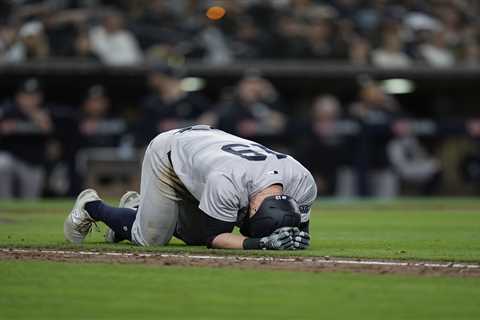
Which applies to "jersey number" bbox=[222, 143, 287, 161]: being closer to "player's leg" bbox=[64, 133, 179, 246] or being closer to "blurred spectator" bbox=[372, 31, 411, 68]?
"player's leg" bbox=[64, 133, 179, 246]

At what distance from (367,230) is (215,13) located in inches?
356

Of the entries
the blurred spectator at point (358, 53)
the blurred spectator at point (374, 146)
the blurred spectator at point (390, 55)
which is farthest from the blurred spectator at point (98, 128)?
the blurred spectator at point (390, 55)

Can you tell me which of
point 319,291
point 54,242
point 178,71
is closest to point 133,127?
point 178,71

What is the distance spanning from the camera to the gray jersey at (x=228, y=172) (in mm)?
7305

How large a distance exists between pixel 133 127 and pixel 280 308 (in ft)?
43.2

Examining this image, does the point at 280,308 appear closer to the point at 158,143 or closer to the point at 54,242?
the point at 158,143

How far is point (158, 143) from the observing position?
805cm

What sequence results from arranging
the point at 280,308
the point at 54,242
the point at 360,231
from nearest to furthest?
the point at 280,308 → the point at 54,242 → the point at 360,231

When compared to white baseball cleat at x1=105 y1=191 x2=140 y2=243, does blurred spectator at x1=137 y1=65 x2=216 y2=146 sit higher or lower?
higher

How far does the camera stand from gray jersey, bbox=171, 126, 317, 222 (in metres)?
7.30

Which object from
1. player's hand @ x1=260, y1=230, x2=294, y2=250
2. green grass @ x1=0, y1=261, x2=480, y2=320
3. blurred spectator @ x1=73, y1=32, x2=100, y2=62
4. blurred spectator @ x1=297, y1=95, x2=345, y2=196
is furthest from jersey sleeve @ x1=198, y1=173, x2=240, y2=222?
blurred spectator @ x1=73, y1=32, x2=100, y2=62

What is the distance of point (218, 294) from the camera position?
5.71 meters

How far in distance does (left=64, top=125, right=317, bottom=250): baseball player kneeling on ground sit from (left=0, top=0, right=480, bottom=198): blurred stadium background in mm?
8771

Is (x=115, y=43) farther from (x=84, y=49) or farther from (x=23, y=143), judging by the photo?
(x=23, y=143)
